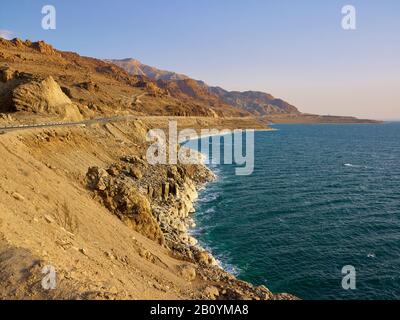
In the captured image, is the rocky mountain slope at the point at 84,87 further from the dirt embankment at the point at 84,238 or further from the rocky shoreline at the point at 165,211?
the dirt embankment at the point at 84,238

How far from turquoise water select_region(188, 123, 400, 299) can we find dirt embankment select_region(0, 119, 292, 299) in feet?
12.2

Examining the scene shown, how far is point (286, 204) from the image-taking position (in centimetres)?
4162

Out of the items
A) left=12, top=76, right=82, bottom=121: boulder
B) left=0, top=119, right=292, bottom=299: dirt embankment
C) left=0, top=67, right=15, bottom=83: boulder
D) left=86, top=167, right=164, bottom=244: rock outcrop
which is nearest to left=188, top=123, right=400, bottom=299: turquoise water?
left=0, top=119, right=292, bottom=299: dirt embankment

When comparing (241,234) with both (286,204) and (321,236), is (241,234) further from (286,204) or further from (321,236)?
(286,204)

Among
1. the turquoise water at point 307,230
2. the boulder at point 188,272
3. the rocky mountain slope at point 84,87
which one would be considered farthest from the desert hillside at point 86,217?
the rocky mountain slope at point 84,87

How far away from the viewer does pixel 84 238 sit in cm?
1852

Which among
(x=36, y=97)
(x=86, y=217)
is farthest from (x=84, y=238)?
(x=36, y=97)

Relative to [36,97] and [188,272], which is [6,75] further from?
[188,272]

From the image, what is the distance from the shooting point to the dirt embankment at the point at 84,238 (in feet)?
40.6

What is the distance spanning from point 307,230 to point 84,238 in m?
21.4

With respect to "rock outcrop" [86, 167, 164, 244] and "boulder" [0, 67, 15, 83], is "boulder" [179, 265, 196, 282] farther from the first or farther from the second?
"boulder" [0, 67, 15, 83]

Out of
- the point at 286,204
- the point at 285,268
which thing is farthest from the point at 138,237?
the point at 286,204

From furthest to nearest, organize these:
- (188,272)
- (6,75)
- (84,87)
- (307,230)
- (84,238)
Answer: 1. (84,87)
2. (6,75)
3. (307,230)
4. (188,272)
5. (84,238)

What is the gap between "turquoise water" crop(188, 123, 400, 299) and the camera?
24.1 meters
